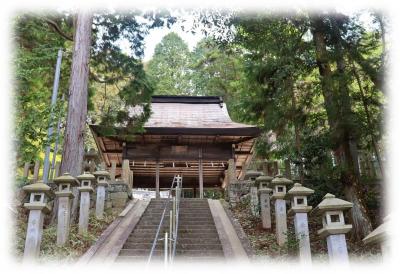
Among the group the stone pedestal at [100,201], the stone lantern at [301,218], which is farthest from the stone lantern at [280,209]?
the stone pedestal at [100,201]

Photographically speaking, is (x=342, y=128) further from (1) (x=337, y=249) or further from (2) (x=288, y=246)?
(1) (x=337, y=249)

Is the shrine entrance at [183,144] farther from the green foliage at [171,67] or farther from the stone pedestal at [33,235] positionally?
the green foliage at [171,67]

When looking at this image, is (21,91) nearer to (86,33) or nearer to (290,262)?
(86,33)

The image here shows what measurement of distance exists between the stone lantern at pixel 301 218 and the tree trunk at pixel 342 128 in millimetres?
2181

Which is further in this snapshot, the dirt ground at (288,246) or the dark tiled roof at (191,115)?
the dark tiled roof at (191,115)

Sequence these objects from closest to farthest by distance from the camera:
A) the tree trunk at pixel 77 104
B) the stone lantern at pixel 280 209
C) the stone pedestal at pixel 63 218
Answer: the stone pedestal at pixel 63 218, the stone lantern at pixel 280 209, the tree trunk at pixel 77 104

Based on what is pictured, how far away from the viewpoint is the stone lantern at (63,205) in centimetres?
681

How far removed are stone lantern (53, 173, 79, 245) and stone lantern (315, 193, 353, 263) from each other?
14.6 ft

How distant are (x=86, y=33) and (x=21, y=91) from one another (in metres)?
2.79

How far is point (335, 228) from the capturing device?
4.89 metres

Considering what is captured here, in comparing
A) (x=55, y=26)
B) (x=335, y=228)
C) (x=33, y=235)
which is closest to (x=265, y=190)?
(x=335, y=228)

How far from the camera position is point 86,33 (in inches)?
348

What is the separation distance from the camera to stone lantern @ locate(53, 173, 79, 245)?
681 cm

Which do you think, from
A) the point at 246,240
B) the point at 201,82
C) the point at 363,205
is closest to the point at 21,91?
the point at 246,240
